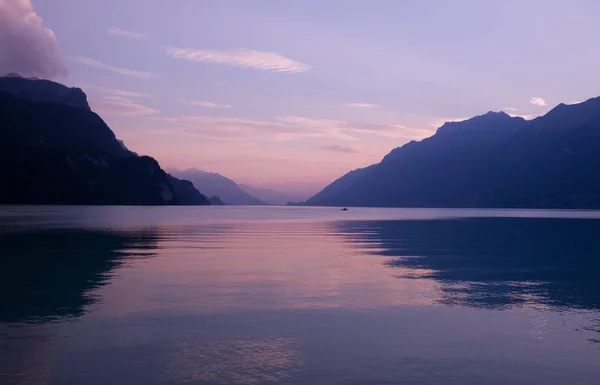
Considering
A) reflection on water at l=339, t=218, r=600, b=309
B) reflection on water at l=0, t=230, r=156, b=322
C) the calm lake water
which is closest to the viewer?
the calm lake water

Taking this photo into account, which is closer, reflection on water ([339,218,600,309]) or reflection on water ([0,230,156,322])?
reflection on water ([0,230,156,322])

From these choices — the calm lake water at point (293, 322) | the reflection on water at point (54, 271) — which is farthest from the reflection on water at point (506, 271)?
the reflection on water at point (54, 271)

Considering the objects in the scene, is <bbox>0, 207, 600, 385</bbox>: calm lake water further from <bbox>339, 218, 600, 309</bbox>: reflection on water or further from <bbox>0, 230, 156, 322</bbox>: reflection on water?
<bbox>339, 218, 600, 309</bbox>: reflection on water

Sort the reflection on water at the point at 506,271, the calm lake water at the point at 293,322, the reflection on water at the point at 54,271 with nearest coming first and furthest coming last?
the calm lake water at the point at 293,322 → the reflection on water at the point at 54,271 → the reflection on water at the point at 506,271

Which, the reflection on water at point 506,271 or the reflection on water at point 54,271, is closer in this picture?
the reflection on water at point 54,271

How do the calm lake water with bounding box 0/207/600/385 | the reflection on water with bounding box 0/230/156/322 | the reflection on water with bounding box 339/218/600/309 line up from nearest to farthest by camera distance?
the calm lake water with bounding box 0/207/600/385 → the reflection on water with bounding box 0/230/156/322 → the reflection on water with bounding box 339/218/600/309

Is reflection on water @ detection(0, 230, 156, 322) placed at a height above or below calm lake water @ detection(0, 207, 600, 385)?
above

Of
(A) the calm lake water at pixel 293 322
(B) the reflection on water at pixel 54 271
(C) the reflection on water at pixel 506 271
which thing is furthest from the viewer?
(C) the reflection on water at pixel 506 271

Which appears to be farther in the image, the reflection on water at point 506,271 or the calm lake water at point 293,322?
the reflection on water at point 506,271

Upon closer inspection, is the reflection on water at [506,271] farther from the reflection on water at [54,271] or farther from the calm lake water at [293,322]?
the reflection on water at [54,271]

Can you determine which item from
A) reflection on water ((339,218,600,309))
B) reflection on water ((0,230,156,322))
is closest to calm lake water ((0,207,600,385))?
reflection on water ((0,230,156,322))

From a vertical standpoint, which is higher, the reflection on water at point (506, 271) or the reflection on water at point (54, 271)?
the reflection on water at point (54, 271)

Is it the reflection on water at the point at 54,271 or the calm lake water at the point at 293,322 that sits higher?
the reflection on water at the point at 54,271

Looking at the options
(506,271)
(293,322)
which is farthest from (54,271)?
(506,271)
